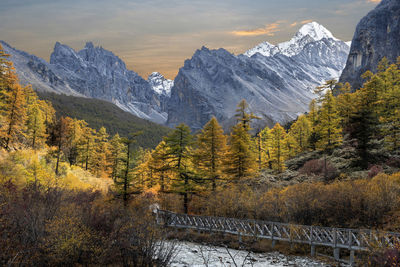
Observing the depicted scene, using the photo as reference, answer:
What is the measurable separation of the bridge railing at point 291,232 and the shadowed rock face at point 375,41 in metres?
151

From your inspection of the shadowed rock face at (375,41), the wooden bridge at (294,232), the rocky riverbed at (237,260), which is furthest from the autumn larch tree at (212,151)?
the shadowed rock face at (375,41)

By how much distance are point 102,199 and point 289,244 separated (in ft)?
68.6

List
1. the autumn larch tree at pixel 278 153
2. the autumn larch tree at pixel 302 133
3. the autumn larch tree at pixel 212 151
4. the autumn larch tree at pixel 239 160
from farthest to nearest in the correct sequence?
the autumn larch tree at pixel 302 133
the autumn larch tree at pixel 278 153
the autumn larch tree at pixel 239 160
the autumn larch tree at pixel 212 151

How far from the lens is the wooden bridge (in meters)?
18.0

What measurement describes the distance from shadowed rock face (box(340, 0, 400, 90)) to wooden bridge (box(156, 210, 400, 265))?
497ft

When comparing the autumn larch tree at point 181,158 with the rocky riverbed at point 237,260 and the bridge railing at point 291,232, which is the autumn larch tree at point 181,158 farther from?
the rocky riverbed at point 237,260

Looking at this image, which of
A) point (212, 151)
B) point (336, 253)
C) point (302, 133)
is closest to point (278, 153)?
point (212, 151)

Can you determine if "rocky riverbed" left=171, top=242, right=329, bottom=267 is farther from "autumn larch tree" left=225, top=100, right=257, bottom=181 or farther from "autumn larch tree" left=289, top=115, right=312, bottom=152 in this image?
"autumn larch tree" left=289, top=115, right=312, bottom=152

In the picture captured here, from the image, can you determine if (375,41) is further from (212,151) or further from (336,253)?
(336,253)

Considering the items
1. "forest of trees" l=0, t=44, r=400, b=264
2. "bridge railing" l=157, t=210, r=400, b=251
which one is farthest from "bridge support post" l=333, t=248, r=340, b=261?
"forest of trees" l=0, t=44, r=400, b=264

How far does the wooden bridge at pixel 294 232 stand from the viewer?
1800 cm

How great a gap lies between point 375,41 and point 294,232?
18720 centimetres

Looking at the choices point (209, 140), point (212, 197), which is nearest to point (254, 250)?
point (212, 197)

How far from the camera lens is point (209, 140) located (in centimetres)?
3684
